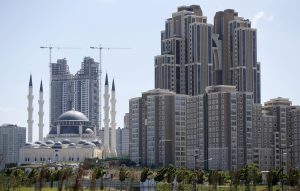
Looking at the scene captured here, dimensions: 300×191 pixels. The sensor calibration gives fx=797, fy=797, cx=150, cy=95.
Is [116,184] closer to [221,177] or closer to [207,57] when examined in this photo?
[221,177]

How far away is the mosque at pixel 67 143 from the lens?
171 metres

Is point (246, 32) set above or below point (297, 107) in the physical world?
above

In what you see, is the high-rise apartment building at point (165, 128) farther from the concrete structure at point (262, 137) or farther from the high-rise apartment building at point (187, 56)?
the concrete structure at point (262, 137)

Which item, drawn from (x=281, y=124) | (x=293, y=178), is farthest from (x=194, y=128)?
(x=293, y=178)

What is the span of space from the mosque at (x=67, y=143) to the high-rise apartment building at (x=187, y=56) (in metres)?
27.2

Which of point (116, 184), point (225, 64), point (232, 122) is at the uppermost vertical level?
point (225, 64)

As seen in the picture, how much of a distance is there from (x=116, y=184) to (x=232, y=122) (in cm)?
3505

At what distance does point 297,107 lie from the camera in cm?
13775

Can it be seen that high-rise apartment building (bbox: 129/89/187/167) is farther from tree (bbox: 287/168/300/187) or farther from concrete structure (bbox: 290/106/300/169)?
tree (bbox: 287/168/300/187)

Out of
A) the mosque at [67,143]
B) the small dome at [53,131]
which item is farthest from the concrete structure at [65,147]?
the small dome at [53,131]

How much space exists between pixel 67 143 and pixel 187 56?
44434mm

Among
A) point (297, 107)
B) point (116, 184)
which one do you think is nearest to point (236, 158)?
point (297, 107)

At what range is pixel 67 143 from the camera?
577 feet

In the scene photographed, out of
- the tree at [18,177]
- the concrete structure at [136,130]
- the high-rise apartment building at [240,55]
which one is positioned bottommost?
the tree at [18,177]
